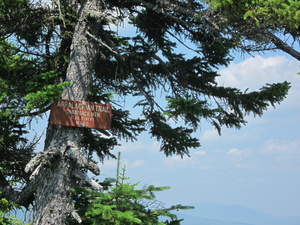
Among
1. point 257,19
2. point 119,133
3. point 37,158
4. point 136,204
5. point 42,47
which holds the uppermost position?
point 42,47

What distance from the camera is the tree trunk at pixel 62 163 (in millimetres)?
6941

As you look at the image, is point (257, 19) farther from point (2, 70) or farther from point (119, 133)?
point (2, 70)

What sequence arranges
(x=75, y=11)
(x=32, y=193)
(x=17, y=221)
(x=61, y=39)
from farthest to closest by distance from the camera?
(x=17, y=221) → (x=61, y=39) → (x=75, y=11) → (x=32, y=193)

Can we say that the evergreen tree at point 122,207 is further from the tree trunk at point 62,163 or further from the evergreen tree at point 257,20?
the evergreen tree at point 257,20

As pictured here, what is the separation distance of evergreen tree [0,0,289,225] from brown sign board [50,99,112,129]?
237mm

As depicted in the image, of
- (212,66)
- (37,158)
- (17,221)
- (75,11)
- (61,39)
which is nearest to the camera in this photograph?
(37,158)

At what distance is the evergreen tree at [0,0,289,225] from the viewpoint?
7094mm

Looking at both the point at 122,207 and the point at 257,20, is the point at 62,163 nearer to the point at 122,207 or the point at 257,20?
the point at 122,207

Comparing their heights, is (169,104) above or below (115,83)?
below

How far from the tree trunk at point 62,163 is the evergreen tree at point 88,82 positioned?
0.02m

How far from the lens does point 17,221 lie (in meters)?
11.4

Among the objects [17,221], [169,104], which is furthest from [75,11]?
[17,221]

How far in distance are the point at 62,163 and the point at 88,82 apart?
1979 millimetres

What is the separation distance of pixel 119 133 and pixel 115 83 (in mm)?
1561
